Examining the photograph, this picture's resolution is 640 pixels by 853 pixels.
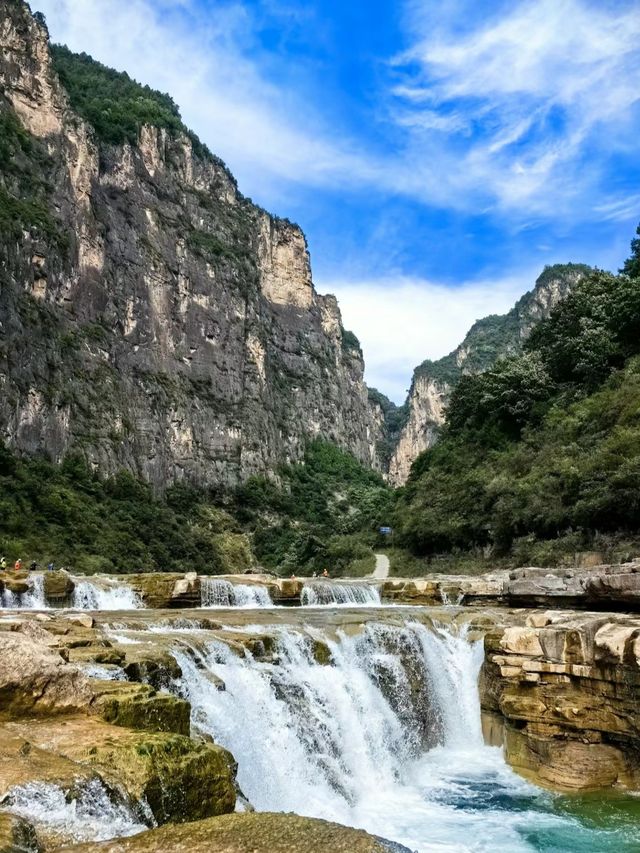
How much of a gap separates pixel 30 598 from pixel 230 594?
724 centimetres

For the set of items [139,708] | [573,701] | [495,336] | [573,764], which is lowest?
[573,764]

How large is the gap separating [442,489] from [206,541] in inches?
1360

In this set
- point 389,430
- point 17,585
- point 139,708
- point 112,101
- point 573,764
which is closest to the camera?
point 139,708

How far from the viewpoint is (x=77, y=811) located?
4.57 metres

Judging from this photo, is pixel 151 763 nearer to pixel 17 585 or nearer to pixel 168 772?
pixel 168 772

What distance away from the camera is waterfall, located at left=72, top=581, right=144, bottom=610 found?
2202 cm

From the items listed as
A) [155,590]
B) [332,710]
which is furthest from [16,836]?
[155,590]

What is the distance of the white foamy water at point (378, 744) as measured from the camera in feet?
30.2

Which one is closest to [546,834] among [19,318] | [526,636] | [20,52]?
[526,636]

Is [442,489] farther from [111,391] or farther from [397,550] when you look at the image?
[111,391]

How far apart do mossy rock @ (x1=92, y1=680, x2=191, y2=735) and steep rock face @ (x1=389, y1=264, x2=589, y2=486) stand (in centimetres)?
12780

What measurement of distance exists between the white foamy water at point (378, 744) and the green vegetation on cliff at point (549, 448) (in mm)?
14479

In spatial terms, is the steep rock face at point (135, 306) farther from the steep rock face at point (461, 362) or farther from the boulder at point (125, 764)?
the boulder at point (125, 764)

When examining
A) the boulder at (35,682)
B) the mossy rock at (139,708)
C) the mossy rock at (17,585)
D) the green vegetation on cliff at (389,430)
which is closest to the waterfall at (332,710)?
the mossy rock at (139,708)
